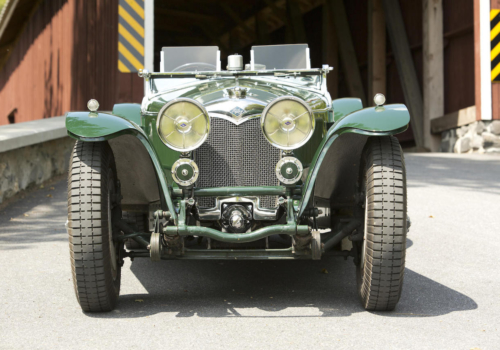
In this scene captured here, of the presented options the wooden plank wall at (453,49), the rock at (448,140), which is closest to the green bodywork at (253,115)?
the rock at (448,140)

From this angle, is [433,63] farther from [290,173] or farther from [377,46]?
[290,173]

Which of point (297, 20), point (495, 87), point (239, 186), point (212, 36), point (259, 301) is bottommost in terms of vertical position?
point (259, 301)

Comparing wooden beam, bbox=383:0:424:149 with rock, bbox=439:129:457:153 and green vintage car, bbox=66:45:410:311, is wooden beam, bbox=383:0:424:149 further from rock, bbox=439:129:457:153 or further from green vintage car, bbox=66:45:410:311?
green vintage car, bbox=66:45:410:311

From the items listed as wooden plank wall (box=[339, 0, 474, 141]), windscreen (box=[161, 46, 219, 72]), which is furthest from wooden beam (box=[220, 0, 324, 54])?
windscreen (box=[161, 46, 219, 72])

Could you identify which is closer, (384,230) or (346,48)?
(384,230)

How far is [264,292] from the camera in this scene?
13.4 ft

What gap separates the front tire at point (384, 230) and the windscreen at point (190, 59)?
2111 millimetres

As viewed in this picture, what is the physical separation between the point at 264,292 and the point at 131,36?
20.8 feet

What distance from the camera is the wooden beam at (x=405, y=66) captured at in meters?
13.7

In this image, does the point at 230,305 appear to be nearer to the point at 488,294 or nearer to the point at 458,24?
the point at 488,294

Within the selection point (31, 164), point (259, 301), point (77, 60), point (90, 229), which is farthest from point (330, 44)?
point (90, 229)

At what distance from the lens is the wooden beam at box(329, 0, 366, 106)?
17094 millimetres

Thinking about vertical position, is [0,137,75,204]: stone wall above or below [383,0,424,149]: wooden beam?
below

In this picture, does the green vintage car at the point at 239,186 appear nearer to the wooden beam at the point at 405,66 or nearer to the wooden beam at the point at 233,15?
the wooden beam at the point at 405,66
